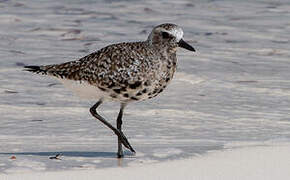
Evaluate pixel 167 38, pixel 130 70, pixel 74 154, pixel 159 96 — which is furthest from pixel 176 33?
pixel 159 96

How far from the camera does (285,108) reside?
13.3m

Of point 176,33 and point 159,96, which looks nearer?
point 176,33

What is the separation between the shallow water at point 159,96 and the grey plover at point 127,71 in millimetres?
691

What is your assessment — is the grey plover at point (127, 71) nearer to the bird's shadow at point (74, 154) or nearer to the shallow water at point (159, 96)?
the bird's shadow at point (74, 154)

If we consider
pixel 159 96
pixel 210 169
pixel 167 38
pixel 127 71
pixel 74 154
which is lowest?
pixel 159 96

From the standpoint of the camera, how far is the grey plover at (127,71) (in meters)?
10.3

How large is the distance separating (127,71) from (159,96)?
372 centimetres

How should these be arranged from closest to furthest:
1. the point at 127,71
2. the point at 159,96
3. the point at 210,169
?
the point at 210,169, the point at 127,71, the point at 159,96

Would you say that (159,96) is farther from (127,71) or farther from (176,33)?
(127,71)

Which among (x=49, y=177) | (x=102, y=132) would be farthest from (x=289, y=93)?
(x=49, y=177)

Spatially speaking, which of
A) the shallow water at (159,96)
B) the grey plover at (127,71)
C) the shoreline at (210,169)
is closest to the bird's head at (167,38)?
the grey plover at (127,71)

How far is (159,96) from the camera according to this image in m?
14.0

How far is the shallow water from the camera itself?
11102 millimetres

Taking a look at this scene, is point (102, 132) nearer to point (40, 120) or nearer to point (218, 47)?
point (40, 120)
